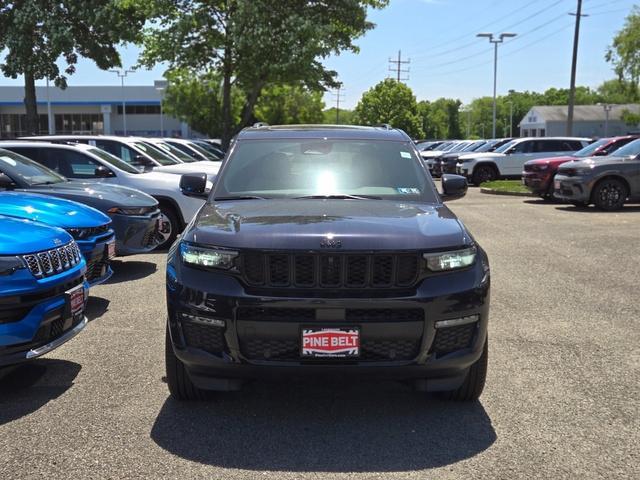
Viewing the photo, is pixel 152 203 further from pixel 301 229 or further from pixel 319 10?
pixel 319 10

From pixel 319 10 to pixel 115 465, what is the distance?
25784mm

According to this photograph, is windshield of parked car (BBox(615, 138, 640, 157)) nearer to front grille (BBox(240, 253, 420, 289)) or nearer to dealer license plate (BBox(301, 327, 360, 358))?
front grille (BBox(240, 253, 420, 289))

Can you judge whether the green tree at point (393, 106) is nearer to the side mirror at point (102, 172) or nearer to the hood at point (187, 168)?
the hood at point (187, 168)

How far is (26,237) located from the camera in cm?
454

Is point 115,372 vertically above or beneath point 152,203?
beneath

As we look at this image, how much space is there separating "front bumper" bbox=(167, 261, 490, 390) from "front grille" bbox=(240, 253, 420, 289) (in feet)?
0.31

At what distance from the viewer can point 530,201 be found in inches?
747

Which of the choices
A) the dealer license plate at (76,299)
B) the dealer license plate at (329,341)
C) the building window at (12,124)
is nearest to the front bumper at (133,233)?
the dealer license plate at (76,299)

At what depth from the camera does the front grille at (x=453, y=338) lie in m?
3.70

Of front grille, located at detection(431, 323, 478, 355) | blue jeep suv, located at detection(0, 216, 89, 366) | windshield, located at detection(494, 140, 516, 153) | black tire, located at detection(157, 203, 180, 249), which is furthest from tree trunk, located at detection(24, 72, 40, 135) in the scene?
front grille, located at detection(431, 323, 478, 355)

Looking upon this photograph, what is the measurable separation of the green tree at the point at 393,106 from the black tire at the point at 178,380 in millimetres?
82199

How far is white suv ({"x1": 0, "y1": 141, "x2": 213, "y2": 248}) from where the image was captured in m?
10.5

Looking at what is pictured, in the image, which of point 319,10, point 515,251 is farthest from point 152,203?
point 319,10

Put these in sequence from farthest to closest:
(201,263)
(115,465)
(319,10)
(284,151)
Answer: (319,10) < (284,151) < (201,263) < (115,465)
